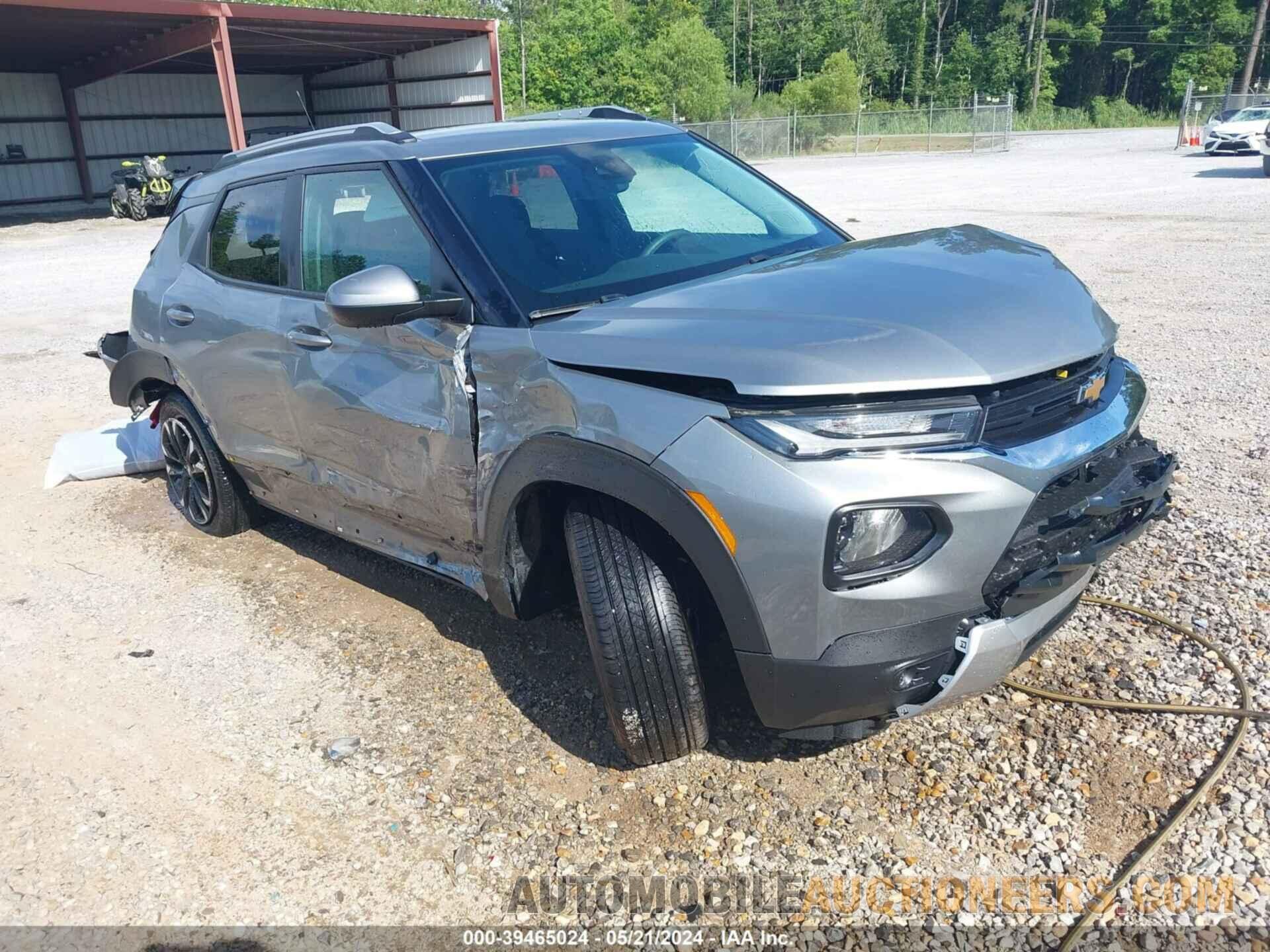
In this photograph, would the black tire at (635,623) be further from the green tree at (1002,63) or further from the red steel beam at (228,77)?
the green tree at (1002,63)

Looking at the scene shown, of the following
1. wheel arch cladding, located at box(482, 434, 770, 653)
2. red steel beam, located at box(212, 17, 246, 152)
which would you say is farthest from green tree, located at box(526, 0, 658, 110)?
wheel arch cladding, located at box(482, 434, 770, 653)

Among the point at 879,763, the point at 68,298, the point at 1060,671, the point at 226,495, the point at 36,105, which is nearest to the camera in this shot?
the point at 879,763

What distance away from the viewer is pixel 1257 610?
369 centimetres

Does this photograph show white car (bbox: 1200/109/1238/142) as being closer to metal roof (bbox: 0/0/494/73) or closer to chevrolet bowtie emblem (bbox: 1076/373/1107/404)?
metal roof (bbox: 0/0/494/73)

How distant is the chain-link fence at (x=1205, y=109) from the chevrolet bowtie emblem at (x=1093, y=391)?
125ft

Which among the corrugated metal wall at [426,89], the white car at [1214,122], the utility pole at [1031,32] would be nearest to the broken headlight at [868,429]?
the corrugated metal wall at [426,89]

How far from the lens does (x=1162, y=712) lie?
3146 mm

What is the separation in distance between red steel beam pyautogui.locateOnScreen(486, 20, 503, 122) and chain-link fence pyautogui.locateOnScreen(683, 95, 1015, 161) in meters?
15.6

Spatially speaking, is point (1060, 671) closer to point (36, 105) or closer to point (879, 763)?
point (879, 763)

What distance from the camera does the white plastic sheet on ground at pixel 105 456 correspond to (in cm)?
619

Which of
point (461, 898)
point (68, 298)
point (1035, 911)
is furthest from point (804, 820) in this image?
point (68, 298)

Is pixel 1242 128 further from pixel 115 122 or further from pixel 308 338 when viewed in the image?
pixel 115 122

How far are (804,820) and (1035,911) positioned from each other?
2.08ft

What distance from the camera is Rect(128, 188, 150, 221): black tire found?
2494cm
